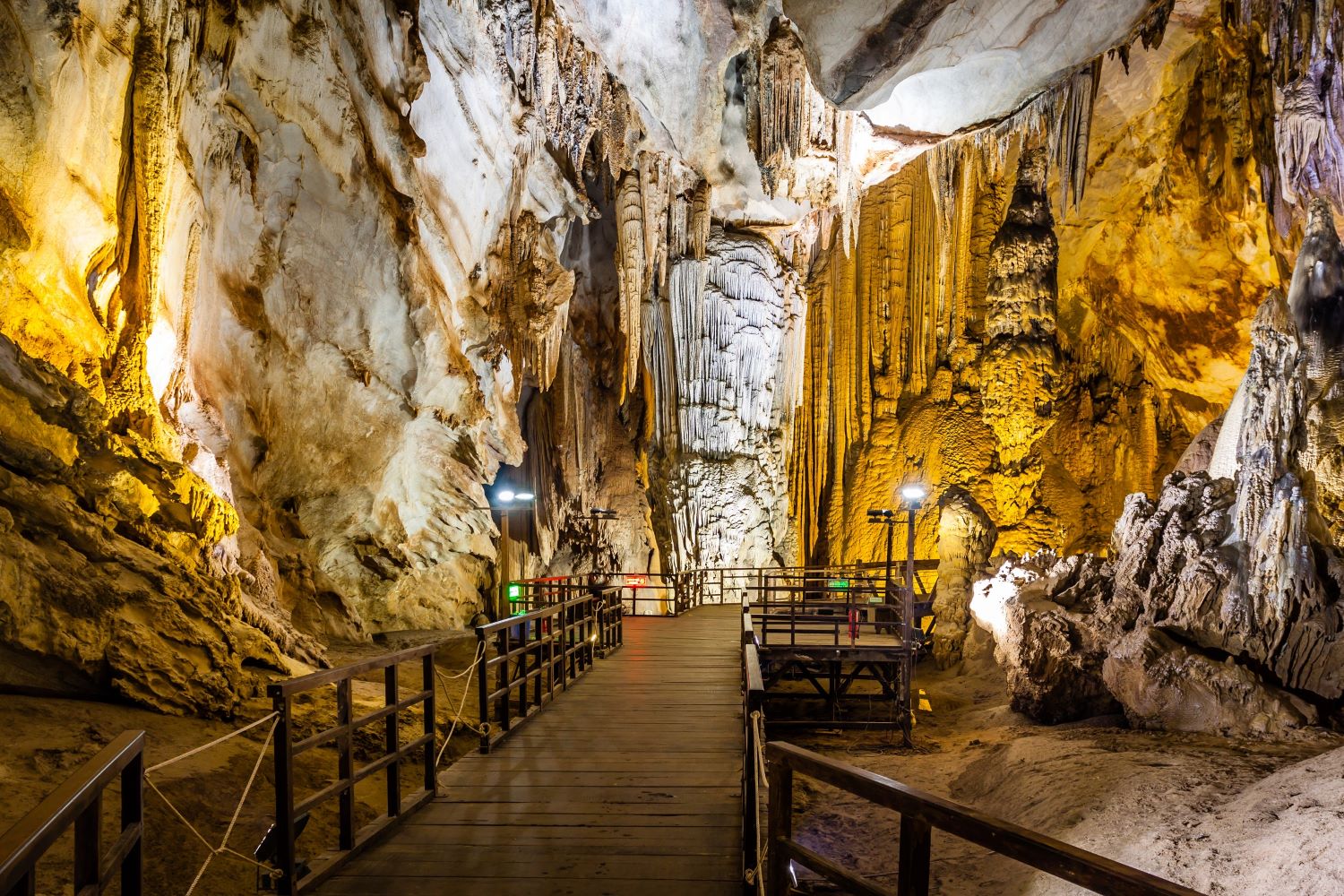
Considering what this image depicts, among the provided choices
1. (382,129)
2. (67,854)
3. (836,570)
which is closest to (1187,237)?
(836,570)

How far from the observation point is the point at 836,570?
52.3ft

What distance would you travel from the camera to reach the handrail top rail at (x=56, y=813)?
1.49m

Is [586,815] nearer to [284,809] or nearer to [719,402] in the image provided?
[284,809]

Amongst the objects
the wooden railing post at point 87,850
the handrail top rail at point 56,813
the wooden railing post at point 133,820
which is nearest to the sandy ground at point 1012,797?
the wooden railing post at point 133,820

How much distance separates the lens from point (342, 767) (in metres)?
3.58

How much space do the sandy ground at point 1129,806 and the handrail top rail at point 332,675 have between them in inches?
167

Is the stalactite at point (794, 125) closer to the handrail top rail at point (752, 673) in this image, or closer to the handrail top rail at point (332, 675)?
the handrail top rail at point (752, 673)

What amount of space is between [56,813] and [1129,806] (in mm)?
6560

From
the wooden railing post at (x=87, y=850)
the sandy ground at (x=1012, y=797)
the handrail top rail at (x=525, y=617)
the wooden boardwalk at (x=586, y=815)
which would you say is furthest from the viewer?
the handrail top rail at (x=525, y=617)

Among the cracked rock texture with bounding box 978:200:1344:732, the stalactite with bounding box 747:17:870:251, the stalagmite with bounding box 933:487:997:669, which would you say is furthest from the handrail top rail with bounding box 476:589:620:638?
the stalagmite with bounding box 933:487:997:669

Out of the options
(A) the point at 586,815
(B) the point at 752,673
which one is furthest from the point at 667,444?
(A) the point at 586,815

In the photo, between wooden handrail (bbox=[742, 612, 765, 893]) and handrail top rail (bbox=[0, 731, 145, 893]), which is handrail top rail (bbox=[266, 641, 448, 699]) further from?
wooden handrail (bbox=[742, 612, 765, 893])

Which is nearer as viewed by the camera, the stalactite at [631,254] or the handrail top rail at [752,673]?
the handrail top rail at [752,673]

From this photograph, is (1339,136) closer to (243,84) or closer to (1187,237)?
(1187,237)
